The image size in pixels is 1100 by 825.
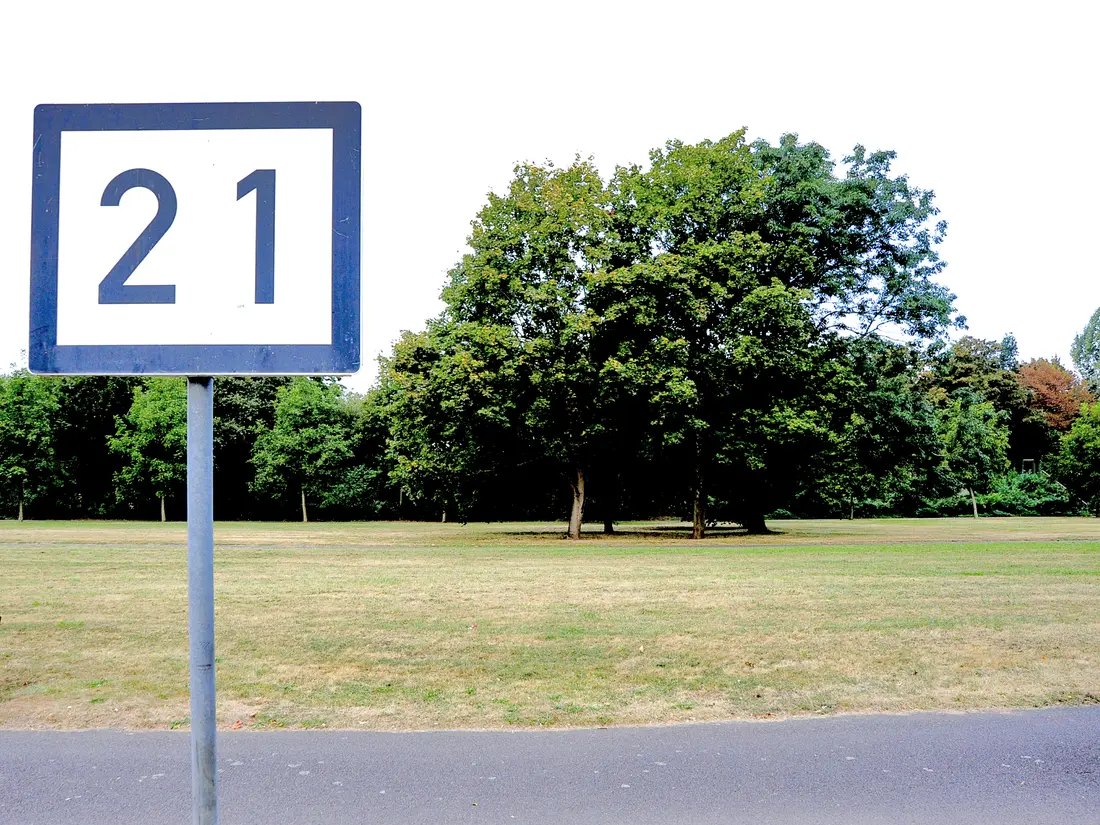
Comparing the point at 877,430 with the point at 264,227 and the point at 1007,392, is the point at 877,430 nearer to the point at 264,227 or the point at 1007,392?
the point at 264,227

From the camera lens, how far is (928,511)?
2753 inches

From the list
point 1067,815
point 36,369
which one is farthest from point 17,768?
point 1067,815

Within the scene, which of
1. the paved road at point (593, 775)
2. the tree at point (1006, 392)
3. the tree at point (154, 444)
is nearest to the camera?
the paved road at point (593, 775)

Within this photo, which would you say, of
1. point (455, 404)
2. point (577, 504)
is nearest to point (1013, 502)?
point (577, 504)

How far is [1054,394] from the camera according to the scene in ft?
264

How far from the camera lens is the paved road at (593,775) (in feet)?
16.7

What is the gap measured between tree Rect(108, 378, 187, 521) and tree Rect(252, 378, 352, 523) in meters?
4.69

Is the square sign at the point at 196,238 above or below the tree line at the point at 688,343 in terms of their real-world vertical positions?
below

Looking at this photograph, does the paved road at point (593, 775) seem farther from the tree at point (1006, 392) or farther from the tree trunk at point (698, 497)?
the tree at point (1006, 392)

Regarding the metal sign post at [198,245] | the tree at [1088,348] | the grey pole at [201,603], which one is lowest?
the grey pole at [201,603]

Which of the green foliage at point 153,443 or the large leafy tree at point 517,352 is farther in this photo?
the green foliage at point 153,443

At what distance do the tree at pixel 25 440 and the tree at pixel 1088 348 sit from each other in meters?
96.7

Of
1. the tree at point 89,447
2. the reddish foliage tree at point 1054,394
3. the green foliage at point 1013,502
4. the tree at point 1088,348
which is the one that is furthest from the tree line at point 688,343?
the tree at point 1088,348

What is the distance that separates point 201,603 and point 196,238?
93cm
